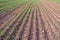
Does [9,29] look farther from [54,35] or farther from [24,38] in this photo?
[54,35]

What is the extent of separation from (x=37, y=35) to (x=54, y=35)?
3.56 ft

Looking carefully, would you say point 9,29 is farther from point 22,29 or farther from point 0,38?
point 0,38

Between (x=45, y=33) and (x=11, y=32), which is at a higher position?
(x=11, y=32)

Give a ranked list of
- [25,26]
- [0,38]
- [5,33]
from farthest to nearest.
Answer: [25,26] → [5,33] → [0,38]

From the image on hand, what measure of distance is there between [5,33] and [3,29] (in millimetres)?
737

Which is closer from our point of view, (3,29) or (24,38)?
(24,38)

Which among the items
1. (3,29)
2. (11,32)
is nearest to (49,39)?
(11,32)

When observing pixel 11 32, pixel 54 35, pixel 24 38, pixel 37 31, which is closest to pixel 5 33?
pixel 11 32

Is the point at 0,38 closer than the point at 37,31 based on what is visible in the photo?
Yes

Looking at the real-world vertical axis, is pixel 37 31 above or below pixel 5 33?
below

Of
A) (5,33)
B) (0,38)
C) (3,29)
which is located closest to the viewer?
(0,38)

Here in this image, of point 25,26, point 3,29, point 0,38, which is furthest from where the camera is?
point 25,26

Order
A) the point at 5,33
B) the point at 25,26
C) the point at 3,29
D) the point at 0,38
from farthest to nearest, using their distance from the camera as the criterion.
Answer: the point at 25,26 → the point at 3,29 → the point at 5,33 → the point at 0,38

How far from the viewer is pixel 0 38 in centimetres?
930
